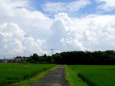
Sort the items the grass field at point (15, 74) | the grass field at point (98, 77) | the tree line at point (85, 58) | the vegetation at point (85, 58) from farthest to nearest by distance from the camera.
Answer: the vegetation at point (85, 58) → the tree line at point (85, 58) → the grass field at point (15, 74) → the grass field at point (98, 77)

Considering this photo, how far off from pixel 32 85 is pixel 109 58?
414 ft

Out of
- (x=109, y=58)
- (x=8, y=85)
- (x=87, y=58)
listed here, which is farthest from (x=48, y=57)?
(x=8, y=85)

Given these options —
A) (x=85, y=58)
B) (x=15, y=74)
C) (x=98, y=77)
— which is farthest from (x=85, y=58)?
(x=98, y=77)

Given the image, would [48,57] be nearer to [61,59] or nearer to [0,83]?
[61,59]

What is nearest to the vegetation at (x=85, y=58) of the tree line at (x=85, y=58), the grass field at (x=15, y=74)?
the tree line at (x=85, y=58)

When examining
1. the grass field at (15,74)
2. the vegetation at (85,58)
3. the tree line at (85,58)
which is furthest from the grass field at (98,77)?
the vegetation at (85,58)

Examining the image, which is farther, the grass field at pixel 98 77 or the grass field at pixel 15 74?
the grass field at pixel 15 74

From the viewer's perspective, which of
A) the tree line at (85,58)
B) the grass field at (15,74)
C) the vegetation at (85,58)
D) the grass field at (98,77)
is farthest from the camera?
the vegetation at (85,58)

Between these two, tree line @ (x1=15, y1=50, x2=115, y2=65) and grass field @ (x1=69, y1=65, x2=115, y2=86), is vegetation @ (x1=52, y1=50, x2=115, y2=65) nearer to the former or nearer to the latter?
tree line @ (x1=15, y1=50, x2=115, y2=65)

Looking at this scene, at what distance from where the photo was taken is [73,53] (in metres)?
161

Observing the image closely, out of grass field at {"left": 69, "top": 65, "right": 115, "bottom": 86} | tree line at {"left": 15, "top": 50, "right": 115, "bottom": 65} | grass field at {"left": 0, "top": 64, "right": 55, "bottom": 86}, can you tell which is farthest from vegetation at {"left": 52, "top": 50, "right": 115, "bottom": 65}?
grass field at {"left": 69, "top": 65, "right": 115, "bottom": 86}

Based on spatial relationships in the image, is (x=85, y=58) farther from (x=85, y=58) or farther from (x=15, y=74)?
(x=15, y=74)

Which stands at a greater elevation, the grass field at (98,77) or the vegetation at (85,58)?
the vegetation at (85,58)

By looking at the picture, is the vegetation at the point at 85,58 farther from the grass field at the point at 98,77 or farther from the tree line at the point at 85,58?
the grass field at the point at 98,77
